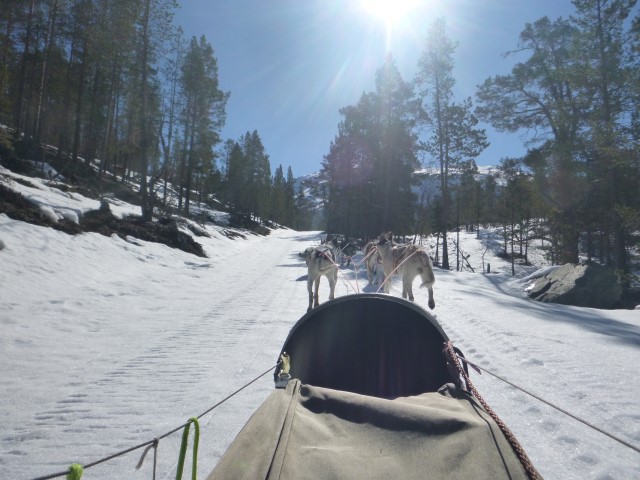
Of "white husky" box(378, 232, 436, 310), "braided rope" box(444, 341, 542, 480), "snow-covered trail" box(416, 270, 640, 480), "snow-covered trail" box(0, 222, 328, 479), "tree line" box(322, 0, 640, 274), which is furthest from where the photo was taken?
"tree line" box(322, 0, 640, 274)

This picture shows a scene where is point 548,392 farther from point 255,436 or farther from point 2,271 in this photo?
point 2,271

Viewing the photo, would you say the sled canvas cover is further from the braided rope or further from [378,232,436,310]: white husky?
[378,232,436,310]: white husky

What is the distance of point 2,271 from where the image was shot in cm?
674

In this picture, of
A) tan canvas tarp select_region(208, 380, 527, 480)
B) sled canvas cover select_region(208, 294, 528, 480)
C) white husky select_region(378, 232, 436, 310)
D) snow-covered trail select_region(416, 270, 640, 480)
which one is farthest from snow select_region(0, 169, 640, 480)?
tan canvas tarp select_region(208, 380, 527, 480)

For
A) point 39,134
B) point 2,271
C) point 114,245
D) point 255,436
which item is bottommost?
point 255,436

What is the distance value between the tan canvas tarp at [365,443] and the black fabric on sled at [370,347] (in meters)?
0.86

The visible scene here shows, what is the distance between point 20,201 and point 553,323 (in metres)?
13.5

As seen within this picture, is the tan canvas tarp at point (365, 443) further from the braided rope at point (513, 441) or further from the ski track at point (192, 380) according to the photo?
the ski track at point (192, 380)

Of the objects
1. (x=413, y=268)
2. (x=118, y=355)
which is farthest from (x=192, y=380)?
(x=413, y=268)

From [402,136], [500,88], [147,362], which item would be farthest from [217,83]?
[147,362]

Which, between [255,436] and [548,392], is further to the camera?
[548,392]

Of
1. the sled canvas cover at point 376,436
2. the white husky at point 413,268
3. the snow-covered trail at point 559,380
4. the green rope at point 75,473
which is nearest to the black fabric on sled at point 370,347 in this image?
the sled canvas cover at point 376,436

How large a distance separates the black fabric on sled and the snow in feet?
2.86

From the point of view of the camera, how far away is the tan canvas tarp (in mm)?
1347
